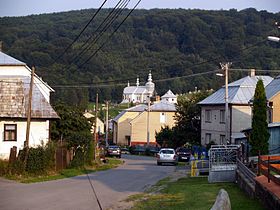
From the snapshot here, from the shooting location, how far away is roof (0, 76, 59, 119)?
3481 cm

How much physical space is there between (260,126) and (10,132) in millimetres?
15280

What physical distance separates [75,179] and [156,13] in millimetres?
115397

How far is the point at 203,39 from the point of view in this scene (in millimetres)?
88625

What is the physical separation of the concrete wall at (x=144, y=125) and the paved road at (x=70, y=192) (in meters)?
56.7

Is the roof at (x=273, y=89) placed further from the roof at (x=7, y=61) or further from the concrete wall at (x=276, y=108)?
the roof at (x=7, y=61)

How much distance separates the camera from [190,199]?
18.8m

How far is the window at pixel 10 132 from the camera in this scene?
34.4m

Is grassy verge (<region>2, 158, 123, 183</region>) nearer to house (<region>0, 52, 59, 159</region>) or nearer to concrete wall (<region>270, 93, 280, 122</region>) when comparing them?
house (<region>0, 52, 59, 159</region>)

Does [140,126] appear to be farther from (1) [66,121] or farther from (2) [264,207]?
(2) [264,207]

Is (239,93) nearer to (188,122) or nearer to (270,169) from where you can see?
(188,122)

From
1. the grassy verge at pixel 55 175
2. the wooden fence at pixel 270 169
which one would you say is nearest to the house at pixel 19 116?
the grassy verge at pixel 55 175

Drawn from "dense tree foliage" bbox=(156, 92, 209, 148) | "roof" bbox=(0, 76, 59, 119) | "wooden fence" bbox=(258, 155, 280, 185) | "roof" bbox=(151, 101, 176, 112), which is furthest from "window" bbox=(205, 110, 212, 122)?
"wooden fence" bbox=(258, 155, 280, 185)

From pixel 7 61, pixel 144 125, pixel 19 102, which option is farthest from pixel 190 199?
pixel 144 125

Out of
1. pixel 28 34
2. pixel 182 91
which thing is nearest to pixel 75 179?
pixel 28 34
